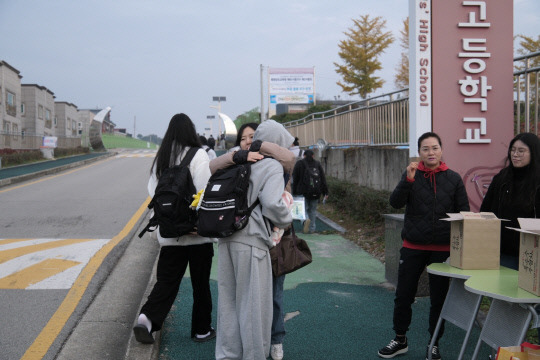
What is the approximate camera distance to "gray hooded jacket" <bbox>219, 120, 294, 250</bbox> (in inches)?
142

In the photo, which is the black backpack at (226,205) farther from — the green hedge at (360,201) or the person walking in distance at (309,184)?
the person walking in distance at (309,184)

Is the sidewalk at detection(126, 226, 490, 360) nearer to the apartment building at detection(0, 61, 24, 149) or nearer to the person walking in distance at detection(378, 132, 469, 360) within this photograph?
the person walking in distance at detection(378, 132, 469, 360)

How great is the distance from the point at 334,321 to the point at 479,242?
1959mm

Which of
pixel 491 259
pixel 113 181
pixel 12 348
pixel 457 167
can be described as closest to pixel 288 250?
pixel 491 259

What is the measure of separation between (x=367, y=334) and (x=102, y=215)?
7982mm

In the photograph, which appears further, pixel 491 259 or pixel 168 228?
pixel 168 228

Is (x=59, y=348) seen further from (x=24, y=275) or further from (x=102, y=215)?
(x=102, y=215)

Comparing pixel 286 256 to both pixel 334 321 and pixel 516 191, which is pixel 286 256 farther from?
pixel 516 191

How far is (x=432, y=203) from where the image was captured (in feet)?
13.9

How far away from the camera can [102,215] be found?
11344 mm

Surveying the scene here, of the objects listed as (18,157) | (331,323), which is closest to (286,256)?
(331,323)

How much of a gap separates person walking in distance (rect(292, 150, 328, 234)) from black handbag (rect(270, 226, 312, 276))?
6.51 meters

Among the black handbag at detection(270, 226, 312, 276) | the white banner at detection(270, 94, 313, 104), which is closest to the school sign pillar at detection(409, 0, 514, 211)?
the black handbag at detection(270, 226, 312, 276)

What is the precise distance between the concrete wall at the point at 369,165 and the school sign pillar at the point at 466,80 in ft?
11.5
